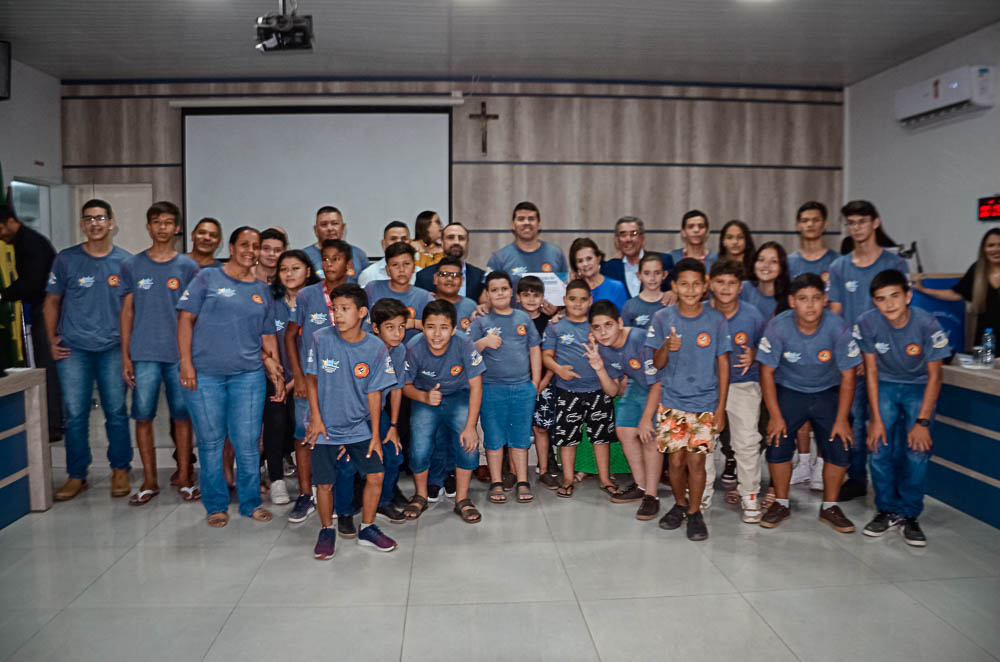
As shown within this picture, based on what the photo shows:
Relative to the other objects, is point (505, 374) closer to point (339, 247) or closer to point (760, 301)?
point (339, 247)

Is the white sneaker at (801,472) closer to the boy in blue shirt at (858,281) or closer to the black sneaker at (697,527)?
the boy in blue shirt at (858,281)

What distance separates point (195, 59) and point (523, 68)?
3134 mm

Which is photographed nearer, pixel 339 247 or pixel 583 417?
pixel 339 247

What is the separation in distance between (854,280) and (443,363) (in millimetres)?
2183

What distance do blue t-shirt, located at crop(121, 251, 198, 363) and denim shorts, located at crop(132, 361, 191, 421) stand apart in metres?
0.05

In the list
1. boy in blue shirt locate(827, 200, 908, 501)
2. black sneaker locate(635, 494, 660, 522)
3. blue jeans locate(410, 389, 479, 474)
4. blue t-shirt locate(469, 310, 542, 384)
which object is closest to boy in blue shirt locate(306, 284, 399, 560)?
blue jeans locate(410, 389, 479, 474)

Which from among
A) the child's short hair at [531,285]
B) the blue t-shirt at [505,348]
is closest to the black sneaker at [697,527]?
the blue t-shirt at [505,348]

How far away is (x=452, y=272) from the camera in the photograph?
3.36m

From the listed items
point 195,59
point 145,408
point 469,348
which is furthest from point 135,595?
point 195,59

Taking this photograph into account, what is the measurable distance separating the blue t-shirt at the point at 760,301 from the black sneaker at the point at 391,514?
6.87ft

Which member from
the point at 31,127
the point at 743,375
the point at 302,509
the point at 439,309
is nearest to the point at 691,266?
the point at 743,375

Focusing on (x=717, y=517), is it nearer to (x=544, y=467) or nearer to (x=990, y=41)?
(x=544, y=467)

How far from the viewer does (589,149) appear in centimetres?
716

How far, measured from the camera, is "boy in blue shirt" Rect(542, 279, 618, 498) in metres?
3.53
